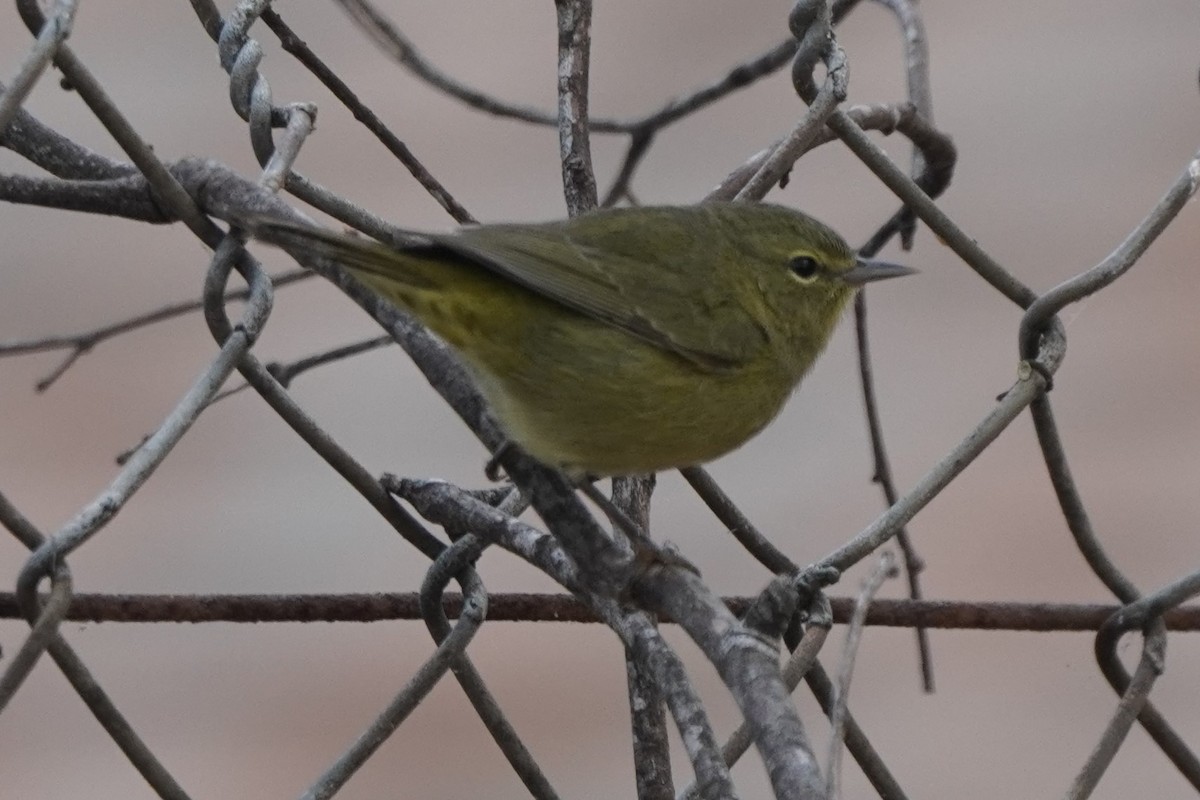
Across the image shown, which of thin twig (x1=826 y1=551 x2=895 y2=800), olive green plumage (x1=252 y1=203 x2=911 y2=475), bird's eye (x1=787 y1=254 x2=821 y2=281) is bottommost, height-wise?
thin twig (x1=826 y1=551 x2=895 y2=800)

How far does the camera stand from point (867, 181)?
485cm

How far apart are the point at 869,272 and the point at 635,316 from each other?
0.50 m

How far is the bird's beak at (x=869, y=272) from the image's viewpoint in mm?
2850

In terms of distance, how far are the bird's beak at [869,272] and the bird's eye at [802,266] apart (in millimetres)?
66

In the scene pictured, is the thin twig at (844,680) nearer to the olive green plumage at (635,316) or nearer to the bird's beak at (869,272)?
the olive green plumage at (635,316)

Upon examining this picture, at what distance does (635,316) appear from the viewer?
2.68 metres

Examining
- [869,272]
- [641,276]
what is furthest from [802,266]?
[641,276]

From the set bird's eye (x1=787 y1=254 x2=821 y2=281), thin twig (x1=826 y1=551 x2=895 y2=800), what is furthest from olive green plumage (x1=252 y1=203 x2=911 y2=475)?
thin twig (x1=826 y1=551 x2=895 y2=800)

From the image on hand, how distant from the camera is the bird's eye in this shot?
10.00ft

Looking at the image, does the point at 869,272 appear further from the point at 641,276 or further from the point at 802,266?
the point at 641,276

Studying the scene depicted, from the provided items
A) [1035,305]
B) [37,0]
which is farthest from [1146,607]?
[37,0]

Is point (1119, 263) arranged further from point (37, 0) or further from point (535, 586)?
point (535, 586)

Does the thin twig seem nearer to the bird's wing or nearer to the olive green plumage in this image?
the olive green plumage

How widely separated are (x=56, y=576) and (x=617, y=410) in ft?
4.65
